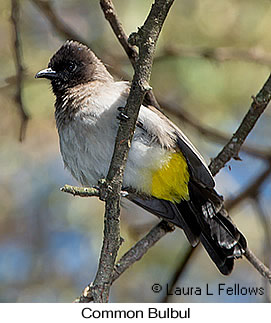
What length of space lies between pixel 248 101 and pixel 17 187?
237 cm

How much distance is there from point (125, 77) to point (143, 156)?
118 centimetres

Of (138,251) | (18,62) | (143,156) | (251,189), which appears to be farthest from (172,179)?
(18,62)

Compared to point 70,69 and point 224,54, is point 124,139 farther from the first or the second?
point 224,54

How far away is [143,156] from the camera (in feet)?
11.4

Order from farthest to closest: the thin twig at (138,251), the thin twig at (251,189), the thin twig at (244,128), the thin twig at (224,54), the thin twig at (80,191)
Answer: the thin twig at (224,54)
the thin twig at (251,189)
the thin twig at (138,251)
the thin twig at (244,128)
the thin twig at (80,191)

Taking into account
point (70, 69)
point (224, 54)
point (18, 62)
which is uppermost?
point (224, 54)

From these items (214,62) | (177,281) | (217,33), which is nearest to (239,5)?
(217,33)

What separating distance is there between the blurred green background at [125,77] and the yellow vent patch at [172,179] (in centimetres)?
77

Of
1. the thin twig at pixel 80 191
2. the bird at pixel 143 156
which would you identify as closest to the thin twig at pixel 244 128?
the bird at pixel 143 156

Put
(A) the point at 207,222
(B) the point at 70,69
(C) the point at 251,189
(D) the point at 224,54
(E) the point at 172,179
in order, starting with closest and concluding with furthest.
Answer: (E) the point at 172,179, (A) the point at 207,222, (B) the point at 70,69, (C) the point at 251,189, (D) the point at 224,54

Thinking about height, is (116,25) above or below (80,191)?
above

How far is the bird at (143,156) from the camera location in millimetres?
3459

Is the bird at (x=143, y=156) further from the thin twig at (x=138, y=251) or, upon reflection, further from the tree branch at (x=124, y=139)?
the tree branch at (x=124, y=139)

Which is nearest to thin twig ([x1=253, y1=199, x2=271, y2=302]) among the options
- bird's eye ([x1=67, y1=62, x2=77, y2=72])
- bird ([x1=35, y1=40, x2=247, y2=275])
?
bird ([x1=35, y1=40, x2=247, y2=275])
